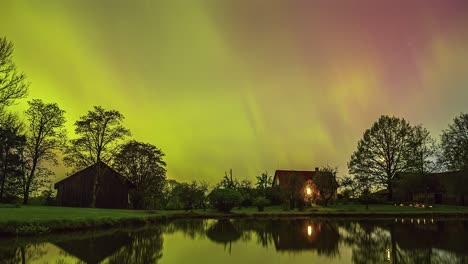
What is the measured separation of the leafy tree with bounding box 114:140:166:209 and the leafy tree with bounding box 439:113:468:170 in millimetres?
42995

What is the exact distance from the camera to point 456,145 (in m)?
55.0

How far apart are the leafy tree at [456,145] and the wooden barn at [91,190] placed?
158 feet

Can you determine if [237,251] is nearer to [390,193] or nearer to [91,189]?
[91,189]

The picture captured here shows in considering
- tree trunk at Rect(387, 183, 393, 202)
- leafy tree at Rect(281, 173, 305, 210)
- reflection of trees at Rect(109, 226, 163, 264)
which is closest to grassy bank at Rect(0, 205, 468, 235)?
leafy tree at Rect(281, 173, 305, 210)

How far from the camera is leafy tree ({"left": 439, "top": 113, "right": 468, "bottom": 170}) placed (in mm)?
53572

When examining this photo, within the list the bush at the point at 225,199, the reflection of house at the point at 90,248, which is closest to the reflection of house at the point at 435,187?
the bush at the point at 225,199

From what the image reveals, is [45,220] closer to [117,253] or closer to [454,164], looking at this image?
[117,253]

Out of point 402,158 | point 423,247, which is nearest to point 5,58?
point 423,247

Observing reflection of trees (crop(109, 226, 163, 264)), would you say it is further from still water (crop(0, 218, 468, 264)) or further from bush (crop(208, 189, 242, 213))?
bush (crop(208, 189, 242, 213))

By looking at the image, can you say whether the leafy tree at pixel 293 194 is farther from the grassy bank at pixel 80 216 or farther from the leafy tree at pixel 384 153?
the leafy tree at pixel 384 153

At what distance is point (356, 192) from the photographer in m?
61.9

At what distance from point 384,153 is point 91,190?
48.7m

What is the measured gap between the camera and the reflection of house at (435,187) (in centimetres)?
5226

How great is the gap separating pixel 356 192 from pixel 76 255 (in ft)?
181
